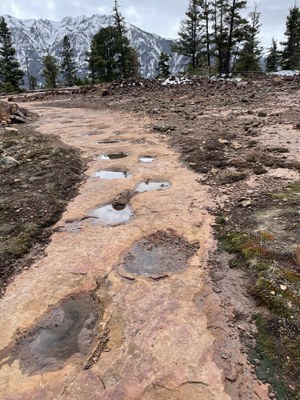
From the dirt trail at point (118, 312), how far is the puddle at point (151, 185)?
542mm

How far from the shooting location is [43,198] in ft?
23.7

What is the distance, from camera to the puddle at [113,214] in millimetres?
6281

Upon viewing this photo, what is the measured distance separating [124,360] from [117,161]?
7.04 meters

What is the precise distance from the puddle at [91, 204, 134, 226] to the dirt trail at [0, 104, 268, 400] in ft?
0.40

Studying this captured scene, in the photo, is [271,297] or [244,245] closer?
[271,297]

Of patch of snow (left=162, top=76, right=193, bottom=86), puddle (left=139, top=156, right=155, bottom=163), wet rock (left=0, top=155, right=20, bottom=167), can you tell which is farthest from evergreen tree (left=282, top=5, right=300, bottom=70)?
wet rock (left=0, top=155, right=20, bottom=167)

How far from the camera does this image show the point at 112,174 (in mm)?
8805

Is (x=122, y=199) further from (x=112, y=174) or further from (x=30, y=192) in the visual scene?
(x=30, y=192)

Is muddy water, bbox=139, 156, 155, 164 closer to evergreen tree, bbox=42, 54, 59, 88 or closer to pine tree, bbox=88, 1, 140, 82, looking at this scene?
pine tree, bbox=88, 1, 140, 82

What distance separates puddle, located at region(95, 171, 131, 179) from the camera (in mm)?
8536

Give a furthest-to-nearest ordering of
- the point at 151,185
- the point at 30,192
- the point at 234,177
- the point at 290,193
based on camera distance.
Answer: the point at 151,185 < the point at 234,177 < the point at 30,192 < the point at 290,193

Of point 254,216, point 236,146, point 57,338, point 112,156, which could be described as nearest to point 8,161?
point 112,156

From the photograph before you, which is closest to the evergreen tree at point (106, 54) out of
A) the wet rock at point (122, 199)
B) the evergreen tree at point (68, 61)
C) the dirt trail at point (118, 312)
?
the evergreen tree at point (68, 61)

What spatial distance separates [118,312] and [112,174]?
533 centimetres
